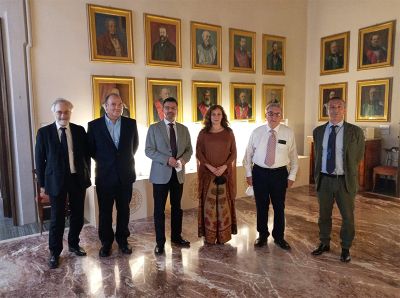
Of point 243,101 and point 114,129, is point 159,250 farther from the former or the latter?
point 243,101

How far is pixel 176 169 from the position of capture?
3.49 metres

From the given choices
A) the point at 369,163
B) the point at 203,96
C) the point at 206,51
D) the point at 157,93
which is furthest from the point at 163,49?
the point at 369,163

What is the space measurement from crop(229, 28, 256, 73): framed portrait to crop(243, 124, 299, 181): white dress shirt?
3205 millimetres

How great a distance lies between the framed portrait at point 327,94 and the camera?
7.07 m

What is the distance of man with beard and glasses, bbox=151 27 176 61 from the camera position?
5539 millimetres

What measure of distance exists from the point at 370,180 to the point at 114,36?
5676 mm

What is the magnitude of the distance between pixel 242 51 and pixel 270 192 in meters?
3.91

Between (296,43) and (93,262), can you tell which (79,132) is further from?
(296,43)

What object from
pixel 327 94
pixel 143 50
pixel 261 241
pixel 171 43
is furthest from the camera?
pixel 327 94

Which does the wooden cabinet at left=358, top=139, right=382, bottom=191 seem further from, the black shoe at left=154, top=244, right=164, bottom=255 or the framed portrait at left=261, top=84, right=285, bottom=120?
the black shoe at left=154, top=244, right=164, bottom=255

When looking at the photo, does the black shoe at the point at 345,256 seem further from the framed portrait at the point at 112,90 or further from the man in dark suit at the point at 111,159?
the framed portrait at the point at 112,90

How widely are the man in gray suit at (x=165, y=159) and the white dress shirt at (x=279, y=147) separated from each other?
796 mm

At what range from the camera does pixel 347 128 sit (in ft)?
10.5

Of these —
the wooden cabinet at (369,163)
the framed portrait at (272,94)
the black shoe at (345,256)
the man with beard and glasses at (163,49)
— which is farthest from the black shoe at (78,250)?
the wooden cabinet at (369,163)
